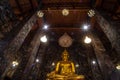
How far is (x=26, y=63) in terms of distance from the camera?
853cm

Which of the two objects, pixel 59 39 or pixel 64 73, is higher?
pixel 59 39

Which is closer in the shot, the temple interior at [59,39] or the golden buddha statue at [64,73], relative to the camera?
the temple interior at [59,39]

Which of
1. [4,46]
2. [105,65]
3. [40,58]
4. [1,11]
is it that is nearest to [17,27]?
[1,11]

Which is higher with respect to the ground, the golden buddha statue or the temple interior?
the temple interior

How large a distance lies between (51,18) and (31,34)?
182 centimetres

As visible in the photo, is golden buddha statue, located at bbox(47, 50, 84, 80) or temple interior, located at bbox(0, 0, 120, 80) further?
golden buddha statue, located at bbox(47, 50, 84, 80)

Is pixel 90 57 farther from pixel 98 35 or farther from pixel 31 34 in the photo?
pixel 31 34

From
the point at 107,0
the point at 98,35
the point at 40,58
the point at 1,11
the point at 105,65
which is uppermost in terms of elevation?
the point at 107,0

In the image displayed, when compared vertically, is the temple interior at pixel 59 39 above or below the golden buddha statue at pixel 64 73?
above

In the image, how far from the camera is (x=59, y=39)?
39.5 feet

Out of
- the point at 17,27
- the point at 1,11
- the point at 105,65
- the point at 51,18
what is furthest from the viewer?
the point at 51,18

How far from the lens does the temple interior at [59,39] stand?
23.9ft

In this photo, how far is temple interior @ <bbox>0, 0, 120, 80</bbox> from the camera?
23.9ft

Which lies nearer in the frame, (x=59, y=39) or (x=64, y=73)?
(x=64, y=73)
